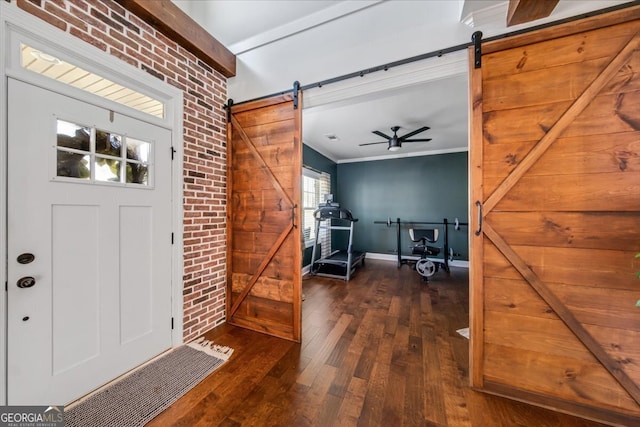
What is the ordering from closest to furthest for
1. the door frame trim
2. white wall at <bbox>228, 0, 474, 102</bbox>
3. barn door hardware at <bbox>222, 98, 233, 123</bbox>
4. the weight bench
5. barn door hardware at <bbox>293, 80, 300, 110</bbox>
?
the door frame trim → white wall at <bbox>228, 0, 474, 102</bbox> → barn door hardware at <bbox>293, 80, 300, 110</bbox> → barn door hardware at <bbox>222, 98, 233, 123</bbox> → the weight bench

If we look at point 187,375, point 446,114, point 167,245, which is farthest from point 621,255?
point 167,245

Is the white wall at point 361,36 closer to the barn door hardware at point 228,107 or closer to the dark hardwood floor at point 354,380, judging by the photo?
the barn door hardware at point 228,107

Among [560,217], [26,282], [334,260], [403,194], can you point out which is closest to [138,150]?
[26,282]

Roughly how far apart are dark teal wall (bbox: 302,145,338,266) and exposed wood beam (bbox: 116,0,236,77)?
253 centimetres

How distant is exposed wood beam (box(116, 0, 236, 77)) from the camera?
1.84 metres

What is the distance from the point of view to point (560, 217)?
151 cm

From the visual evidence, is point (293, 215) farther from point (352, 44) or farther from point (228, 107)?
point (352, 44)

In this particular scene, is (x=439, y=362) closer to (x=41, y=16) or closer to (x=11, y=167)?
(x=11, y=167)

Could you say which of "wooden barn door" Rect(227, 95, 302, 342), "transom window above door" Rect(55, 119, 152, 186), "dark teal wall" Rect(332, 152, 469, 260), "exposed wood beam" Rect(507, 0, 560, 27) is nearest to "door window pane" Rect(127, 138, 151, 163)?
"transom window above door" Rect(55, 119, 152, 186)

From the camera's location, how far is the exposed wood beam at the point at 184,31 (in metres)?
1.84

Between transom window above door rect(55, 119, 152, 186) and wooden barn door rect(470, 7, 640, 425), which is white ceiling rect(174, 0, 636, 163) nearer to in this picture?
wooden barn door rect(470, 7, 640, 425)

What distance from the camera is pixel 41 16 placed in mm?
1410

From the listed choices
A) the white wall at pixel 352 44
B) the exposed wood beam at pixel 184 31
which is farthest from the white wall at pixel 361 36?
the exposed wood beam at pixel 184 31

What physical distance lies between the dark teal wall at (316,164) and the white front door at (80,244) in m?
3.11
